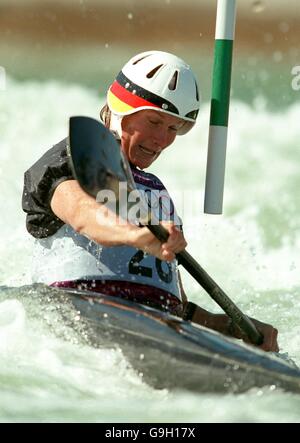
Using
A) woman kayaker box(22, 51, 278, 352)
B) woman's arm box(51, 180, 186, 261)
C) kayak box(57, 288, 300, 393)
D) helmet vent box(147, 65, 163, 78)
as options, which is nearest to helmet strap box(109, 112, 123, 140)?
woman kayaker box(22, 51, 278, 352)

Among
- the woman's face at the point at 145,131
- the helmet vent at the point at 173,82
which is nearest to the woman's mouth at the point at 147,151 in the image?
the woman's face at the point at 145,131

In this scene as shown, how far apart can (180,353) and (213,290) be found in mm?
414

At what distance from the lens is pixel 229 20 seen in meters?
4.64

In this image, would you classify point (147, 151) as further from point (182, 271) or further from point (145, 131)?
point (182, 271)

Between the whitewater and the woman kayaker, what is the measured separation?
7.3 inches

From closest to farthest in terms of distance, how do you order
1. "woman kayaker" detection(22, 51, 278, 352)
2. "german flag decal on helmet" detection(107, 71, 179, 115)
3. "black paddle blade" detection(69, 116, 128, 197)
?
"black paddle blade" detection(69, 116, 128, 197), "woman kayaker" detection(22, 51, 278, 352), "german flag decal on helmet" detection(107, 71, 179, 115)

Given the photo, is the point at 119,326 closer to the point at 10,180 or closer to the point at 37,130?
the point at 10,180

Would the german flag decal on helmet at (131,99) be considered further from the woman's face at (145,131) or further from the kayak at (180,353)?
the kayak at (180,353)

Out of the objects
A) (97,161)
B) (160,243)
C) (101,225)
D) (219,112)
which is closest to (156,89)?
(219,112)

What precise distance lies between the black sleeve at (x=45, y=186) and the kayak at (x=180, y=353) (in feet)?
1.40

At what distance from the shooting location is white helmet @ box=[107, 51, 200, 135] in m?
4.18

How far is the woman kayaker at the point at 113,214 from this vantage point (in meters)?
3.82

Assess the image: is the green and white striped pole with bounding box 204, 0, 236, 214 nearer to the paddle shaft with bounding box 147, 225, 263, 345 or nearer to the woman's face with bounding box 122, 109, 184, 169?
the woman's face with bounding box 122, 109, 184, 169
